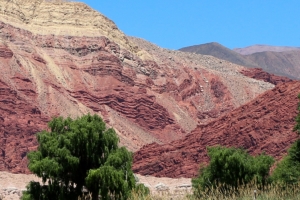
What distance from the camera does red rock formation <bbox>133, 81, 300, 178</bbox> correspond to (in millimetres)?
61719

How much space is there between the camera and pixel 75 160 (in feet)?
88.1

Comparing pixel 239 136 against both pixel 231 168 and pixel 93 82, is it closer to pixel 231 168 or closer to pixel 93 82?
pixel 231 168

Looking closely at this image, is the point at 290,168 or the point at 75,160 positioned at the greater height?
the point at 75,160

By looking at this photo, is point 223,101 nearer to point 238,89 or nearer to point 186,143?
point 238,89

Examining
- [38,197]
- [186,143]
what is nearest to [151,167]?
[186,143]

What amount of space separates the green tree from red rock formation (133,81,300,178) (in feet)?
111

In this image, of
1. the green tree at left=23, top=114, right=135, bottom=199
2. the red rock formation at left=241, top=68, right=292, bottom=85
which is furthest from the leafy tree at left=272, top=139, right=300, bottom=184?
the red rock formation at left=241, top=68, right=292, bottom=85

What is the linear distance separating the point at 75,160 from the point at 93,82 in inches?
3032

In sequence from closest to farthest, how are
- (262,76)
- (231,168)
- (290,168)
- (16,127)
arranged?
(290,168) < (231,168) < (16,127) < (262,76)

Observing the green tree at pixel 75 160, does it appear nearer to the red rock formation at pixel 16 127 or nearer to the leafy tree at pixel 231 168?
the leafy tree at pixel 231 168

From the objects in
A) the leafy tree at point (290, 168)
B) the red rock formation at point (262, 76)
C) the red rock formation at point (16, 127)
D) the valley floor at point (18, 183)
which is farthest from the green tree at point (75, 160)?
the red rock formation at point (262, 76)

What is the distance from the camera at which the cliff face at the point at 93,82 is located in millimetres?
89562

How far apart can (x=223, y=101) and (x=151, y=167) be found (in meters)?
48.6

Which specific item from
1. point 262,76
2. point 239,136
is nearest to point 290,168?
point 239,136
